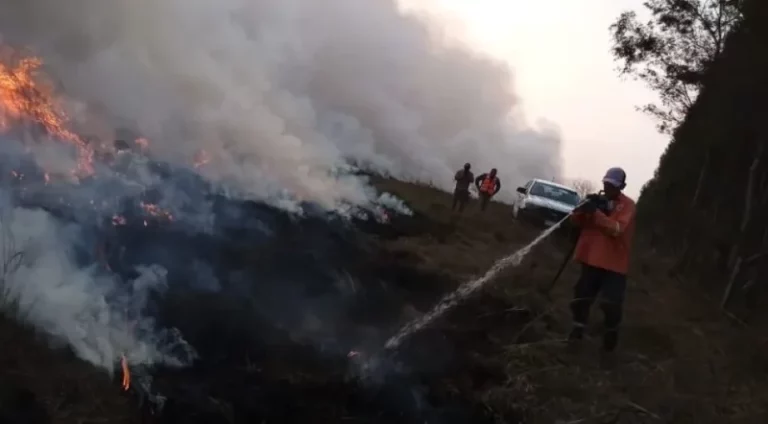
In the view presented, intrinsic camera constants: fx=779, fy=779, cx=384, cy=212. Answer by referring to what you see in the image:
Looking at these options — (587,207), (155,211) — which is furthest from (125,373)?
(587,207)

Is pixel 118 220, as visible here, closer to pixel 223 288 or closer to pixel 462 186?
pixel 223 288

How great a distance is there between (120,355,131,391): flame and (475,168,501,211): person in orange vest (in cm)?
1495

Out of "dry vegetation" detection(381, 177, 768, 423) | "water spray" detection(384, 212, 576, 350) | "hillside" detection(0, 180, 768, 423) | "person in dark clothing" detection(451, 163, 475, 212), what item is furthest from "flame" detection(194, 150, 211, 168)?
"person in dark clothing" detection(451, 163, 475, 212)

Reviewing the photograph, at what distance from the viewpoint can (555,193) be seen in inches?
793

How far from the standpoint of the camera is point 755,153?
11.9m

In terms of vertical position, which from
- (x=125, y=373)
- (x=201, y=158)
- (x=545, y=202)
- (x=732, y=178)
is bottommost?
(x=125, y=373)

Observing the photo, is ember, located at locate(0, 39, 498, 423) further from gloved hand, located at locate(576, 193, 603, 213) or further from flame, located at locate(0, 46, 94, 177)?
gloved hand, located at locate(576, 193, 603, 213)

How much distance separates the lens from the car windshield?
65.3ft

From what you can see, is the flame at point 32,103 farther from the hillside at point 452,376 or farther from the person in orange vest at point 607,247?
the person in orange vest at point 607,247

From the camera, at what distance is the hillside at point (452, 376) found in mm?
5551

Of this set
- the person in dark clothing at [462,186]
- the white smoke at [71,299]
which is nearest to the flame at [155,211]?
the white smoke at [71,299]

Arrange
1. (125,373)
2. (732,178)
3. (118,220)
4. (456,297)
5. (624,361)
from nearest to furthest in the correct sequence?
1. (125,373)
2. (624,361)
3. (118,220)
4. (456,297)
5. (732,178)

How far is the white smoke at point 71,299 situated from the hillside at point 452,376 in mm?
187

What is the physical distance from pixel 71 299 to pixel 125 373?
0.86 metres
